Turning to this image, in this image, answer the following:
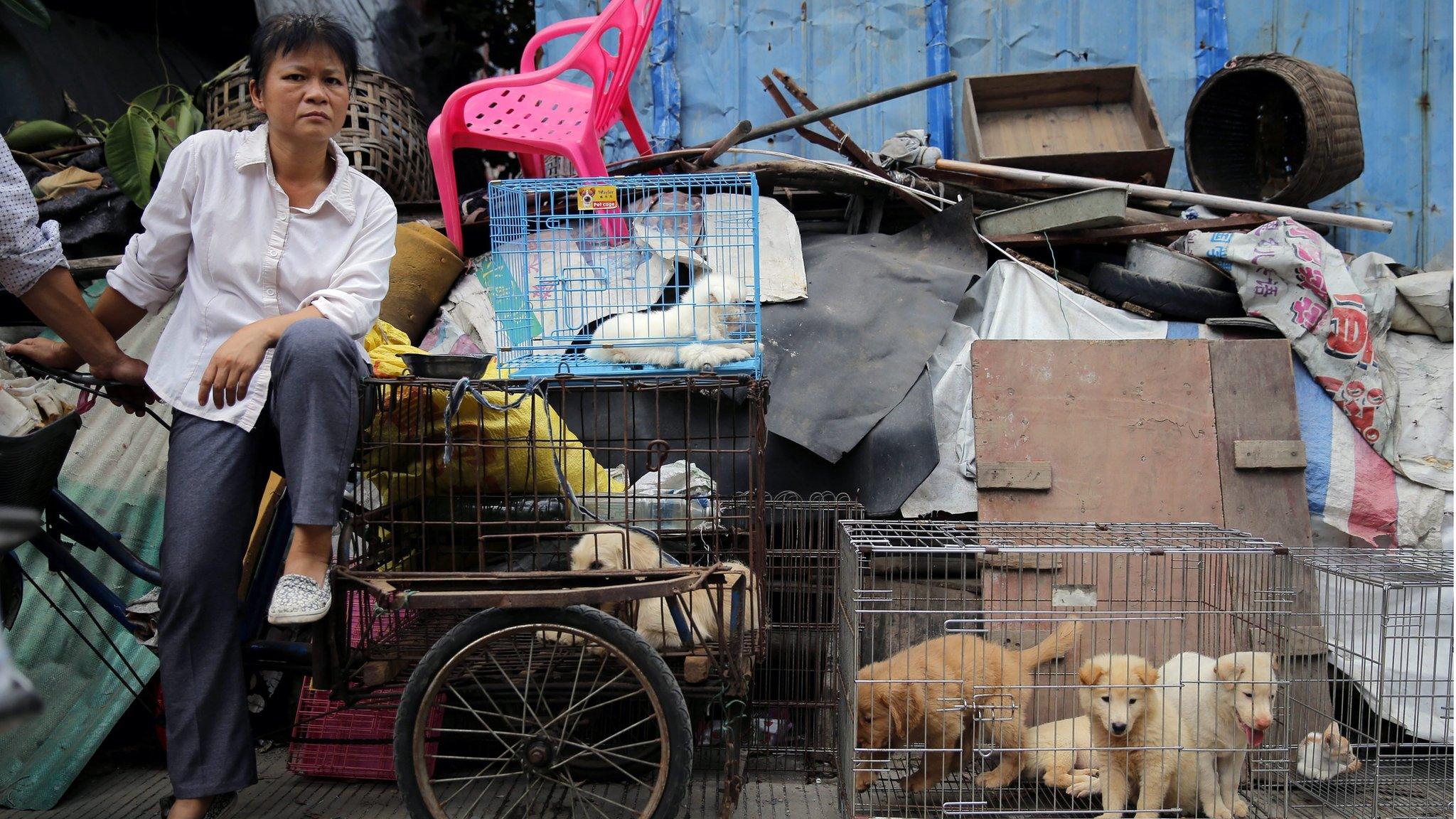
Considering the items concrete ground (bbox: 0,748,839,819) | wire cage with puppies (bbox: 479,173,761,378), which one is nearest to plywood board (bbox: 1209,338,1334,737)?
concrete ground (bbox: 0,748,839,819)

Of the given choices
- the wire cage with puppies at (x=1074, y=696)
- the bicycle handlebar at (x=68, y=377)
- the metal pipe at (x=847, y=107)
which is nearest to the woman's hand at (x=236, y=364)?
the bicycle handlebar at (x=68, y=377)

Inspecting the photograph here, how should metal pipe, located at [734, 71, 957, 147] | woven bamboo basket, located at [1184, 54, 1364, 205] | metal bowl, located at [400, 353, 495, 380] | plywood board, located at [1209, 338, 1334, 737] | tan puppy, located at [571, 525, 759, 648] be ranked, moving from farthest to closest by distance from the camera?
1. metal pipe, located at [734, 71, 957, 147]
2. woven bamboo basket, located at [1184, 54, 1364, 205]
3. plywood board, located at [1209, 338, 1334, 737]
4. metal bowl, located at [400, 353, 495, 380]
5. tan puppy, located at [571, 525, 759, 648]

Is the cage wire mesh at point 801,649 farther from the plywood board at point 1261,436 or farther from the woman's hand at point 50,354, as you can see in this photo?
the woman's hand at point 50,354

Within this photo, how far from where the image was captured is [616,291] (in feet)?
10.0

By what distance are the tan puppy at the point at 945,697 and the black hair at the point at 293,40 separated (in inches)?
86.0

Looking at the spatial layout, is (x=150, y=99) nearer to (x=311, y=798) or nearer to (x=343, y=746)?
(x=343, y=746)

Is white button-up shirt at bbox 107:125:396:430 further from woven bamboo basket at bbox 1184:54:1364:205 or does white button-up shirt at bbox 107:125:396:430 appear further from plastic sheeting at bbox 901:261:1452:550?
woven bamboo basket at bbox 1184:54:1364:205

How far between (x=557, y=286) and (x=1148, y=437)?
2.27 metres

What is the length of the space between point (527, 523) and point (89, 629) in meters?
1.95

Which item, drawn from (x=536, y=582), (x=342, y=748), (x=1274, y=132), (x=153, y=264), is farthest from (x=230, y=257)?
(x=1274, y=132)

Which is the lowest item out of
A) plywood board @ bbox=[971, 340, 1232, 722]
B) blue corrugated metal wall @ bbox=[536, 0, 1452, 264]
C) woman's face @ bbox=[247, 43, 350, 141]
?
plywood board @ bbox=[971, 340, 1232, 722]

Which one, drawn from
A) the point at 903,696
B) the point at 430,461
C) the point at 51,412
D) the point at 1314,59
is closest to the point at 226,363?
the point at 430,461

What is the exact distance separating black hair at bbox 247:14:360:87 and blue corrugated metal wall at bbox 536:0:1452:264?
2657mm

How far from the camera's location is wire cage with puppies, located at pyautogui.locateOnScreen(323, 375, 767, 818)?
2.34m
